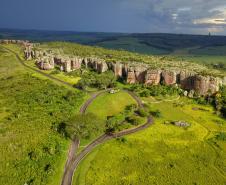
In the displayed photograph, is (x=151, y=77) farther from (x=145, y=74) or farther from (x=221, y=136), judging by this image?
(x=221, y=136)

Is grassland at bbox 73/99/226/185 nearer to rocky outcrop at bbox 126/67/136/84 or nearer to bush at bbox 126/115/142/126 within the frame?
bush at bbox 126/115/142/126

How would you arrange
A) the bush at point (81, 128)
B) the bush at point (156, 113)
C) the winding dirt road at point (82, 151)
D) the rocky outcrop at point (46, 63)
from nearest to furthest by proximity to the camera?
the winding dirt road at point (82, 151)
the bush at point (81, 128)
the bush at point (156, 113)
the rocky outcrop at point (46, 63)

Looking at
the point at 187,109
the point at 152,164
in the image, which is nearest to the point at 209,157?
the point at 152,164

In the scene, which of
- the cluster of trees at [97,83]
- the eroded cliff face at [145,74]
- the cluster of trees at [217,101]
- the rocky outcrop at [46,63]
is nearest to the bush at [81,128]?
the cluster of trees at [97,83]

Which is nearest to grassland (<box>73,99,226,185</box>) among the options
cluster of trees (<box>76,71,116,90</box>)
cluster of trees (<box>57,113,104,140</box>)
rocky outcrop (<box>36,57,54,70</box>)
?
cluster of trees (<box>57,113,104,140</box>)

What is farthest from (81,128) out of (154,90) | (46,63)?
(46,63)

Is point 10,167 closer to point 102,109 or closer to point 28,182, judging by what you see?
point 28,182

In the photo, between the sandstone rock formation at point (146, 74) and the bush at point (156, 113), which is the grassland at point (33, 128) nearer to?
the sandstone rock formation at point (146, 74)
